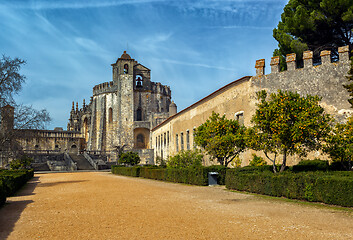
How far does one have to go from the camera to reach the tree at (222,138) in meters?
15.9

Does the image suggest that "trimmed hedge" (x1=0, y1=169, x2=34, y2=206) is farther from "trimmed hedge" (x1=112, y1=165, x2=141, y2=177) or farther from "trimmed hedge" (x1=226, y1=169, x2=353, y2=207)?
"trimmed hedge" (x1=112, y1=165, x2=141, y2=177)

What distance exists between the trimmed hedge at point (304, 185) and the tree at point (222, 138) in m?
3.67

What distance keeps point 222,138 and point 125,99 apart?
4313 cm

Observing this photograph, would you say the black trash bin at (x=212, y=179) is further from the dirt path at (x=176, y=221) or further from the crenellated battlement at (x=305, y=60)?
the crenellated battlement at (x=305, y=60)

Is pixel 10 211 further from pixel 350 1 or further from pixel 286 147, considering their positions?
pixel 350 1

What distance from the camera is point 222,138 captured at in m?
15.9

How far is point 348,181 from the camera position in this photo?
764 cm

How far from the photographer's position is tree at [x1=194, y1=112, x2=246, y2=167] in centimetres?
1589

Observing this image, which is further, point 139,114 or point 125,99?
point 139,114

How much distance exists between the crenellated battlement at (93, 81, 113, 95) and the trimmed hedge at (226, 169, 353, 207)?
2038 inches

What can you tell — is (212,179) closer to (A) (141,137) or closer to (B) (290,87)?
(B) (290,87)

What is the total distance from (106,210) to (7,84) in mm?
12743

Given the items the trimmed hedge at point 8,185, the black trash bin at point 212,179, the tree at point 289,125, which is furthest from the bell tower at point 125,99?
the tree at point 289,125

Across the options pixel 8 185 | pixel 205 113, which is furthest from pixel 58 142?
pixel 8 185
